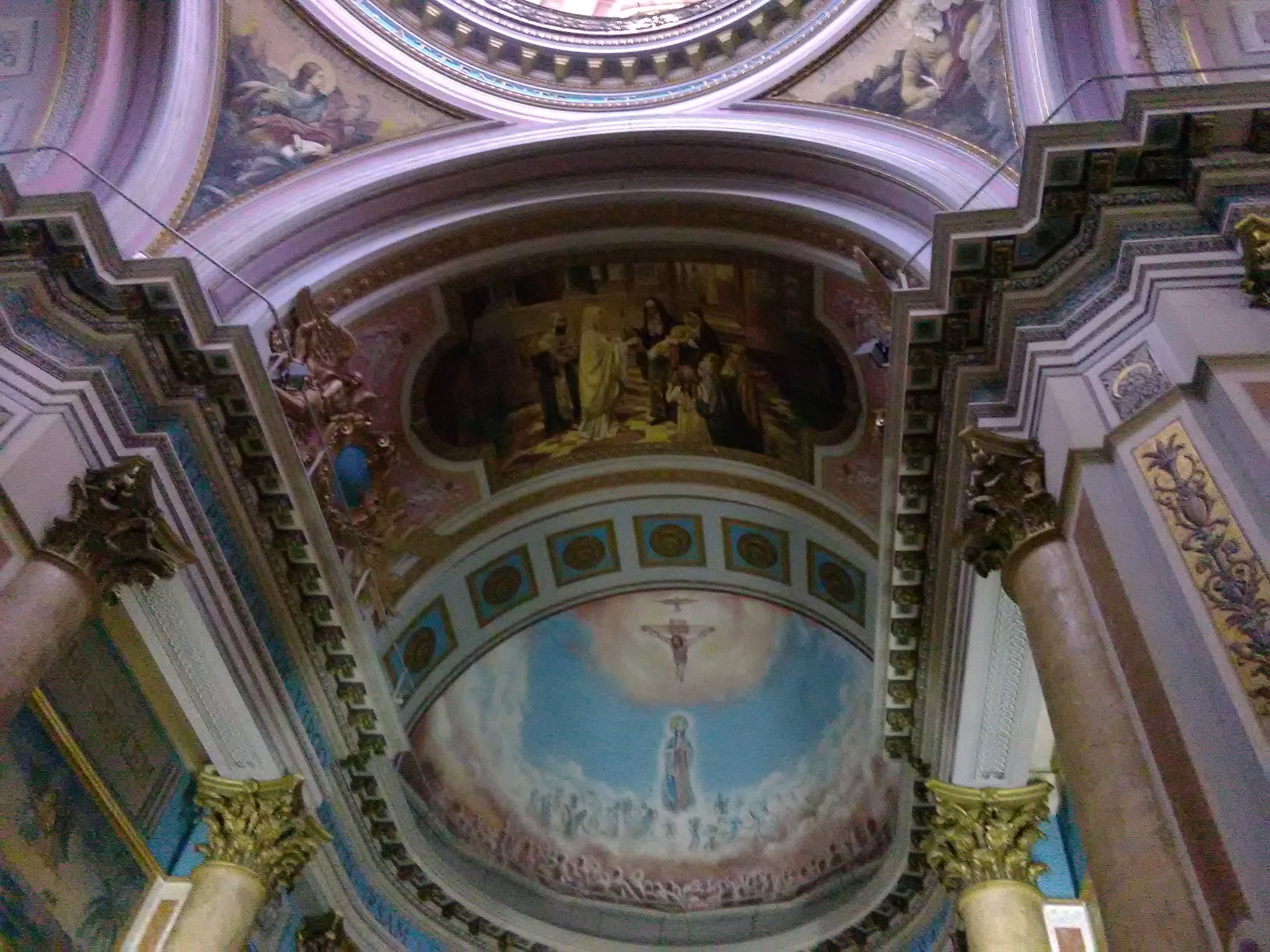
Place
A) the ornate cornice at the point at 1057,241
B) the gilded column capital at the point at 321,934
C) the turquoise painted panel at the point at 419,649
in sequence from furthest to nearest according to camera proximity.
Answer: the turquoise painted panel at the point at 419,649 < the gilded column capital at the point at 321,934 < the ornate cornice at the point at 1057,241

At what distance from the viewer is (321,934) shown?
10.4 meters

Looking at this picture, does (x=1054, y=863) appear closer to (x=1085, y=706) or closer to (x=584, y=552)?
(x=1085, y=706)

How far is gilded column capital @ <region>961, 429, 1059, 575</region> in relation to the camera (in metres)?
5.77

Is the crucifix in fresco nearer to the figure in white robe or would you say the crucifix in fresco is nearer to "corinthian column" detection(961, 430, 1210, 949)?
the figure in white robe

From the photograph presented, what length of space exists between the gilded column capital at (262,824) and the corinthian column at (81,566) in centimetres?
302

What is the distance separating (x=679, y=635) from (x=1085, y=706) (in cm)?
1141

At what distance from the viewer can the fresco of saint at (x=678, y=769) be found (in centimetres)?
1579

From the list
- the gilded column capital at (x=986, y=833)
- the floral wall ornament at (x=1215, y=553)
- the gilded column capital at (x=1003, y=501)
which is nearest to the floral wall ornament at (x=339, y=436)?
the gilded column capital at (x=1003, y=501)

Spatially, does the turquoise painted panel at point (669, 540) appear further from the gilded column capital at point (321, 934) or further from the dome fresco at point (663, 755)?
the gilded column capital at point (321, 934)

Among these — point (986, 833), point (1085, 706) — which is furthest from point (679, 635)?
point (1085, 706)

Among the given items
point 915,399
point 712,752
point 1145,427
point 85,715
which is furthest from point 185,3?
point 712,752

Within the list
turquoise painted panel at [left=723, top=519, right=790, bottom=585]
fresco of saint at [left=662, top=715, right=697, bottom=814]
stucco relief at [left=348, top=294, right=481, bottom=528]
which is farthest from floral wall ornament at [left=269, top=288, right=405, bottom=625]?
fresco of saint at [left=662, top=715, right=697, bottom=814]

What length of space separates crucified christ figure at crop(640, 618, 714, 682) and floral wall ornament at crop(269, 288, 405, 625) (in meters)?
6.39

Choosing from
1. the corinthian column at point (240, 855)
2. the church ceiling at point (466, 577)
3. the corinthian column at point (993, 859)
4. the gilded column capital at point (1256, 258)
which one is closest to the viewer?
the gilded column capital at point (1256, 258)
